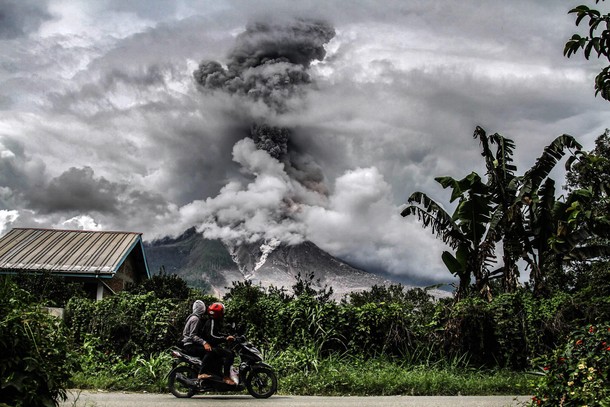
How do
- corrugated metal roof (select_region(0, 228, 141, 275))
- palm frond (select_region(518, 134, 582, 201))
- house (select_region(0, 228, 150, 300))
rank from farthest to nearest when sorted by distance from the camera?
corrugated metal roof (select_region(0, 228, 141, 275))
house (select_region(0, 228, 150, 300))
palm frond (select_region(518, 134, 582, 201))

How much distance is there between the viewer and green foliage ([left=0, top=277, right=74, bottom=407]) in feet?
13.3

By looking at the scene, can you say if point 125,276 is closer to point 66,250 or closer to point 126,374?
point 66,250

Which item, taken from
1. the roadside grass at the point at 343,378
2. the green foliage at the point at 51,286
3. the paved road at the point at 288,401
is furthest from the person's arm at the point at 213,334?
the green foliage at the point at 51,286

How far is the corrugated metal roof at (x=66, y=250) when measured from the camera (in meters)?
25.5

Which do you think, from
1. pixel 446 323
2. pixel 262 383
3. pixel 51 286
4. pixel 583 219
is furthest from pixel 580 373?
pixel 51 286

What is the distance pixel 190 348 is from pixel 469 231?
1112 centimetres

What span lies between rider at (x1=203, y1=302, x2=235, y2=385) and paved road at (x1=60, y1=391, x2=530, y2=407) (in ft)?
1.63

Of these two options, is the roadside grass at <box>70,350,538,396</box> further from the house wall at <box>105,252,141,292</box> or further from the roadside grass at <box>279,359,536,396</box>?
the house wall at <box>105,252,141,292</box>

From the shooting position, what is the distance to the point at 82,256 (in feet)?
87.8

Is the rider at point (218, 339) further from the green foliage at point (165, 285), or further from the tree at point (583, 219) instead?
the green foliage at point (165, 285)

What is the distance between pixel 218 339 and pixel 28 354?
5893 mm

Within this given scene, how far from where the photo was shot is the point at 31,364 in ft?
13.5

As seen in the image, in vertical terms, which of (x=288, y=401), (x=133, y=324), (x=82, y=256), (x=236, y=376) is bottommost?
(x=288, y=401)

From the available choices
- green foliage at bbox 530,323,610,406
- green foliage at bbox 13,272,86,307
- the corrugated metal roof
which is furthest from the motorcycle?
the corrugated metal roof
